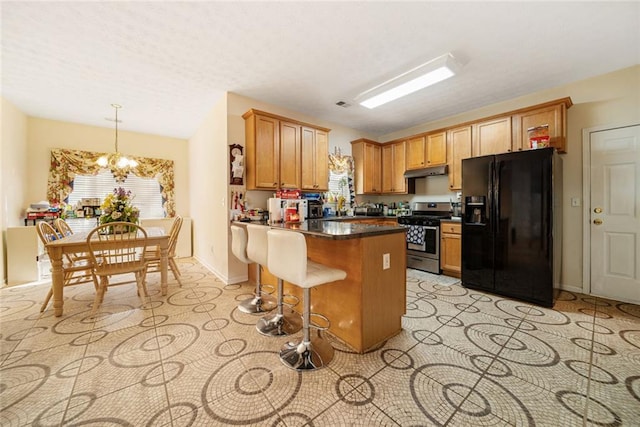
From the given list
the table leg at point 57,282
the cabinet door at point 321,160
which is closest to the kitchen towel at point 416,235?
the cabinet door at point 321,160

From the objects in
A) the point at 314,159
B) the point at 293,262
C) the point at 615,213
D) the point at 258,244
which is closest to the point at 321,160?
the point at 314,159

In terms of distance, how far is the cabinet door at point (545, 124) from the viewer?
10.4 feet

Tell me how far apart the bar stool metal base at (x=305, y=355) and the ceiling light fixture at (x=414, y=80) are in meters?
2.97

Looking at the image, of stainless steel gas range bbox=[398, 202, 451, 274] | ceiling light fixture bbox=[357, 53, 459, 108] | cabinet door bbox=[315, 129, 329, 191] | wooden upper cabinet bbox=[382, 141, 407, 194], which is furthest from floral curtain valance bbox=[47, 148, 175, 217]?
stainless steel gas range bbox=[398, 202, 451, 274]

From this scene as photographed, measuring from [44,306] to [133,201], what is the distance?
296cm

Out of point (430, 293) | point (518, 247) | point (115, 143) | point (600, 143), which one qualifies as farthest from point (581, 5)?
point (115, 143)

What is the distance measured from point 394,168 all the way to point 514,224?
8.15 feet

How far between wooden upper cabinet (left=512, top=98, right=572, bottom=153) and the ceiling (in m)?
0.34

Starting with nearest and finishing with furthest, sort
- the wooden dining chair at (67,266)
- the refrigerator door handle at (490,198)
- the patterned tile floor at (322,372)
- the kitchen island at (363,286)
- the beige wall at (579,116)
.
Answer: the patterned tile floor at (322,372), the kitchen island at (363,286), the wooden dining chair at (67,266), the beige wall at (579,116), the refrigerator door handle at (490,198)

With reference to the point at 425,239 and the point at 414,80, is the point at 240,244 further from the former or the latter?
the point at 425,239

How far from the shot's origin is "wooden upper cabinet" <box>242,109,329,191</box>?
3562 mm

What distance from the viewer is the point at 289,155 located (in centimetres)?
391

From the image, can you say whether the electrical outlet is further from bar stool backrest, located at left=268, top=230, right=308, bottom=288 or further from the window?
the window

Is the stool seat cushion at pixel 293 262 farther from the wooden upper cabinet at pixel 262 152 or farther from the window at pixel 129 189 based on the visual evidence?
the window at pixel 129 189
